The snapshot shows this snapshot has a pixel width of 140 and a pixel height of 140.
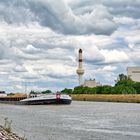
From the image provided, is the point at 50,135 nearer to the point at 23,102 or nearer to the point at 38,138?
the point at 38,138

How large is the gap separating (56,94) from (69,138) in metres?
101

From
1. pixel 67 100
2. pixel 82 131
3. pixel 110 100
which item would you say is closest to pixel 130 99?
pixel 110 100

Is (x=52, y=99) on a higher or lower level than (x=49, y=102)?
higher

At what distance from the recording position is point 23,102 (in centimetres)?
15688

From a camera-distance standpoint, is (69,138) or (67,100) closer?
(69,138)

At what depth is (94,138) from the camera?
1692 inches

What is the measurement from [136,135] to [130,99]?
138557mm

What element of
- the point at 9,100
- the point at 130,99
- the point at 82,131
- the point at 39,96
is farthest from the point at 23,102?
the point at 82,131

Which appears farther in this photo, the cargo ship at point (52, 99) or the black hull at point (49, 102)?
the black hull at point (49, 102)

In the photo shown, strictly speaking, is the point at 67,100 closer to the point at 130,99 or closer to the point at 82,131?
the point at 130,99

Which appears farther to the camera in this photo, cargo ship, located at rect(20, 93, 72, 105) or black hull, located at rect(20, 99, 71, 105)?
black hull, located at rect(20, 99, 71, 105)

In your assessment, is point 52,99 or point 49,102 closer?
point 52,99

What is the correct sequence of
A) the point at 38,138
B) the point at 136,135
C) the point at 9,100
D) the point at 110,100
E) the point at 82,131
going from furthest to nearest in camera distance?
the point at 110,100 < the point at 9,100 < the point at 82,131 < the point at 136,135 < the point at 38,138

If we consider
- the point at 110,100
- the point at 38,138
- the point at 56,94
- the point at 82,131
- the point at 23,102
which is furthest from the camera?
the point at 110,100
